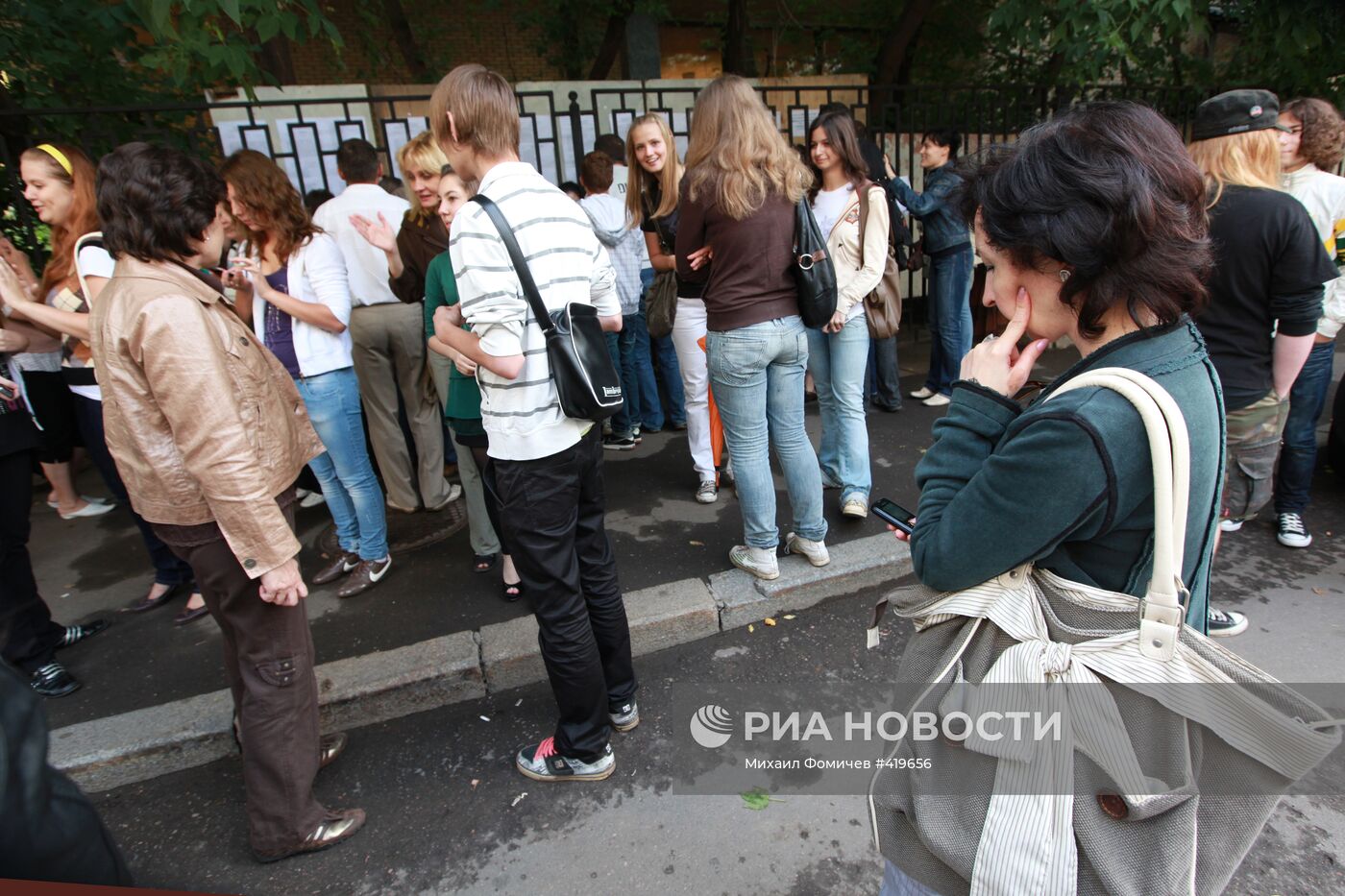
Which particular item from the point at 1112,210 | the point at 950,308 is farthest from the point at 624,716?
the point at 950,308

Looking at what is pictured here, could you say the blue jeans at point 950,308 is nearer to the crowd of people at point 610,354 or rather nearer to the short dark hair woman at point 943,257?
the short dark hair woman at point 943,257

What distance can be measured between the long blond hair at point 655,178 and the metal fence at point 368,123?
1.78 m

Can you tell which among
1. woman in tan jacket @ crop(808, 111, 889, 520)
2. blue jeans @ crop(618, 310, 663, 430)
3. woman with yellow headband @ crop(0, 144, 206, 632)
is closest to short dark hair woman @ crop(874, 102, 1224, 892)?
woman in tan jacket @ crop(808, 111, 889, 520)

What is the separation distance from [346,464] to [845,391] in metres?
2.59

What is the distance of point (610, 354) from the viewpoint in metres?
3.06

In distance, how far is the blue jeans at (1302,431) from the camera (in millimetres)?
3680

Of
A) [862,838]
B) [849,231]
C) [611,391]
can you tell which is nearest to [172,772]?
[611,391]

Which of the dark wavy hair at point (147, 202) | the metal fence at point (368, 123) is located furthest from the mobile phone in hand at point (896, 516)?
the metal fence at point (368, 123)

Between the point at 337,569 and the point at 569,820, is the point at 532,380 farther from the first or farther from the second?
the point at 337,569

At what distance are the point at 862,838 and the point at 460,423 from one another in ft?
7.41

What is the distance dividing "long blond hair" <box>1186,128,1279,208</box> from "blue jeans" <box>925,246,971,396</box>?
294 centimetres

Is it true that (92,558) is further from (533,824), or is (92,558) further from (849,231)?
(849,231)

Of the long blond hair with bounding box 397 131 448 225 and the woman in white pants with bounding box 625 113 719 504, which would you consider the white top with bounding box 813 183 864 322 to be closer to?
the woman in white pants with bounding box 625 113 719 504

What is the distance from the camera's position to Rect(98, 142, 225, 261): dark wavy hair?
2.01m
